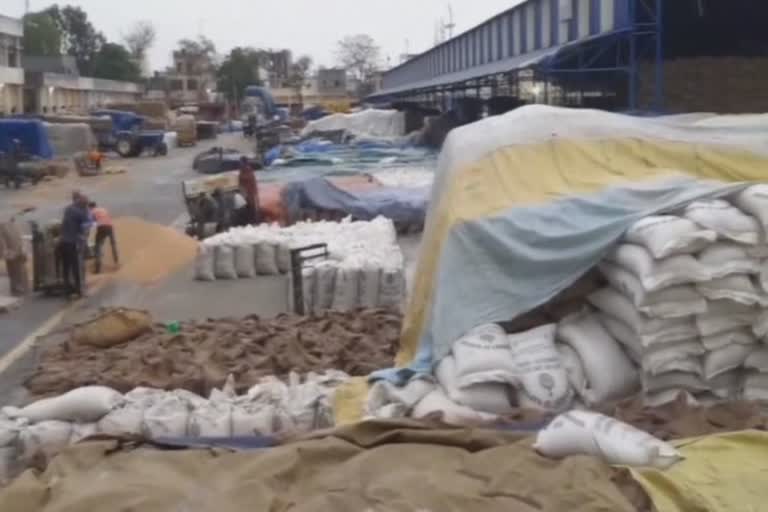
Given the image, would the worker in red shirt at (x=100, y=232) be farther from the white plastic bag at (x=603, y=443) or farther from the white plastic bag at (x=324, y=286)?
the white plastic bag at (x=603, y=443)

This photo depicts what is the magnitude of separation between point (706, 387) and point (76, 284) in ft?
38.1

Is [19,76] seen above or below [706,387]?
above

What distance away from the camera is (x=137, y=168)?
47875 millimetres

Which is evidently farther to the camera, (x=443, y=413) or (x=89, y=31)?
(x=89, y=31)

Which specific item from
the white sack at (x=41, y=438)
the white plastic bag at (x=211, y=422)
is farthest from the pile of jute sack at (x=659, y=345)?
the white sack at (x=41, y=438)

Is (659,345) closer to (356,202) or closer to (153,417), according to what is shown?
(153,417)

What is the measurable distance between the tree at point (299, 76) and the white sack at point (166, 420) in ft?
319

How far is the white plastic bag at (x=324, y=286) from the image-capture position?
45.9ft

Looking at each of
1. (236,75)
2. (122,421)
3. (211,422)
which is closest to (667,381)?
(211,422)

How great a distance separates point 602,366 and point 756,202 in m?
1.54

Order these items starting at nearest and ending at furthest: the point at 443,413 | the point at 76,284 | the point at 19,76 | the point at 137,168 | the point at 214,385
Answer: the point at 443,413 → the point at 214,385 → the point at 76,284 → the point at 137,168 → the point at 19,76

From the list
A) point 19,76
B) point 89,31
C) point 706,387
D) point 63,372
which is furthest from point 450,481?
point 89,31

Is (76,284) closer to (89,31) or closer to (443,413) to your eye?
(443,413)

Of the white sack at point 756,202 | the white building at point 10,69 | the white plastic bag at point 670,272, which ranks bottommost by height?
the white plastic bag at point 670,272
